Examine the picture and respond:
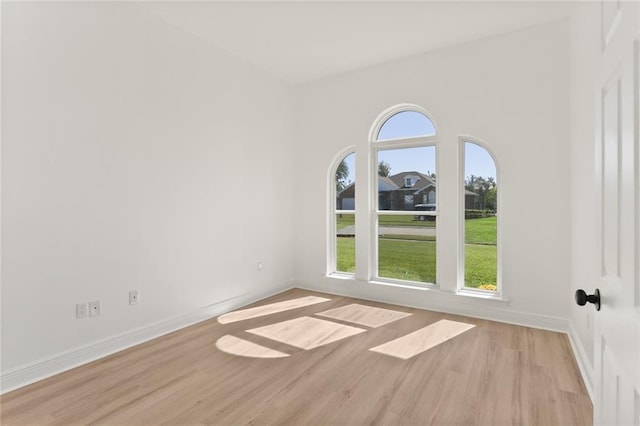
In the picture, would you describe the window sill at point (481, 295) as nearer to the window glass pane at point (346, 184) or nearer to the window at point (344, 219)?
the window at point (344, 219)

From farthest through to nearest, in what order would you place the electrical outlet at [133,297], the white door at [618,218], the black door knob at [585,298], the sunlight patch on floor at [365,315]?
the sunlight patch on floor at [365,315] → the electrical outlet at [133,297] → the black door knob at [585,298] → the white door at [618,218]

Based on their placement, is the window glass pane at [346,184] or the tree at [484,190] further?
the window glass pane at [346,184]

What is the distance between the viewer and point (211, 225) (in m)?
3.73

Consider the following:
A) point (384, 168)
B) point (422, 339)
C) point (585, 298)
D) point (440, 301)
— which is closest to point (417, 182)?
point (384, 168)

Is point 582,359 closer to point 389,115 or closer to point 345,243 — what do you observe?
point 345,243

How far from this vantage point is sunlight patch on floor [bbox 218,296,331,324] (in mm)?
3662

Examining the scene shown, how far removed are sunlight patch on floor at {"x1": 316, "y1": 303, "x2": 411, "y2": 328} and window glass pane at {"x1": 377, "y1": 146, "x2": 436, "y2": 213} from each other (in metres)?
1.27

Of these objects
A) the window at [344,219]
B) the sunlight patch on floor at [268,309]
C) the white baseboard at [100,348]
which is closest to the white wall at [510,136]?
the window at [344,219]

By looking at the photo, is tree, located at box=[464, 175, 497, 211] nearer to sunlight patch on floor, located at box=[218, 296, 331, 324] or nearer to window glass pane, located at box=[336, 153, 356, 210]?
window glass pane, located at box=[336, 153, 356, 210]

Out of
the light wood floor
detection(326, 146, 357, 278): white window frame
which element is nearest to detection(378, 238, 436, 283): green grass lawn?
detection(326, 146, 357, 278): white window frame

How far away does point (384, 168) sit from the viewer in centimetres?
443

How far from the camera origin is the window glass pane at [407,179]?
412cm

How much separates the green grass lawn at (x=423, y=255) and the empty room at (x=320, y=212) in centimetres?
3

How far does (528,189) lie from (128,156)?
A: 3885 mm
